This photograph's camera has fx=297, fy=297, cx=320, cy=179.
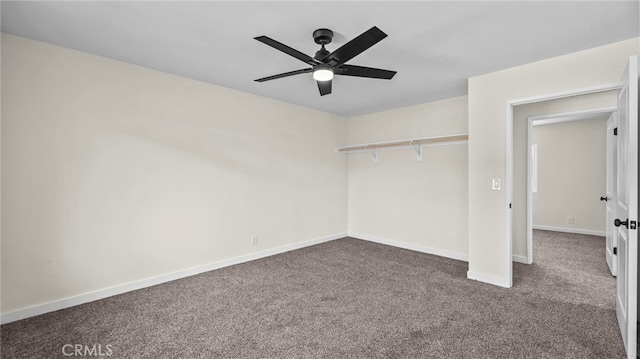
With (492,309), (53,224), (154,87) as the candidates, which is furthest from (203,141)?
(492,309)

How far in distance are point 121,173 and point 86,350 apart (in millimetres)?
1593

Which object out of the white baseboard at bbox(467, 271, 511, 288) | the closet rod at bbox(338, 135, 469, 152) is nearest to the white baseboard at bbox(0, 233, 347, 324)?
the closet rod at bbox(338, 135, 469, 152)

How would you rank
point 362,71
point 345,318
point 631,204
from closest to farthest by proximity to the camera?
point 631,204, point 362,71, point 345,318

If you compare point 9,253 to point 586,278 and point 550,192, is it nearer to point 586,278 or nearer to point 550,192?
point 586,278

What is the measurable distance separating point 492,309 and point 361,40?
2.50 metres

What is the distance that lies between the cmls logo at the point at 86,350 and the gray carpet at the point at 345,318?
1.1 inches

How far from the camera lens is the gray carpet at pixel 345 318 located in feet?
6.77

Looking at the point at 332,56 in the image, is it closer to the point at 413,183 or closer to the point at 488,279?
the point at 488,279

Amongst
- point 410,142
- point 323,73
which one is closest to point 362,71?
point 323,73

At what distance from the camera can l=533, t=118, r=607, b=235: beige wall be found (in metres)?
5.60

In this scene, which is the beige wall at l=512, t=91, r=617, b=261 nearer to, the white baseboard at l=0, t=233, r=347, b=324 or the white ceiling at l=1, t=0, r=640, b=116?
the white ceiling at l=1, t=0, r=640, b=116

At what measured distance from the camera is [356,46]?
1.96m

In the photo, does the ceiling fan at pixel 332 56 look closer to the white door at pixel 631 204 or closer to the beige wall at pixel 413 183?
the white door at pixel 631 204

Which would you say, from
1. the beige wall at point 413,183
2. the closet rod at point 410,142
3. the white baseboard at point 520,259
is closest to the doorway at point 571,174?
the white baseboard at point 520,259
